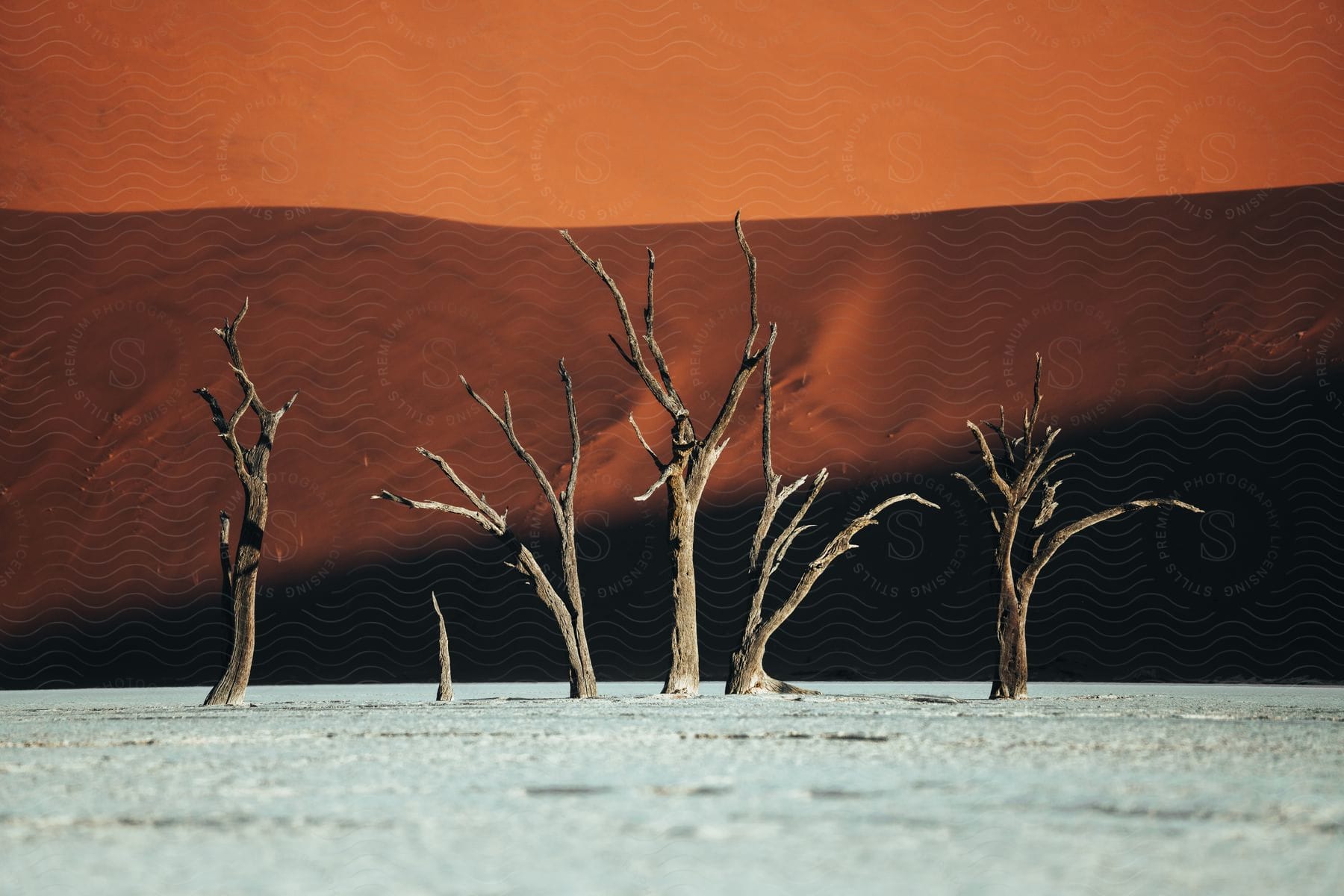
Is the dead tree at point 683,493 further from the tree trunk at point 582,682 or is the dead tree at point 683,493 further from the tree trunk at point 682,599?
the tree trunk at point 582,682

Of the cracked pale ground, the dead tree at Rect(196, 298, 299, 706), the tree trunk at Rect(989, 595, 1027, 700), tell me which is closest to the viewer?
the cracked pale ground

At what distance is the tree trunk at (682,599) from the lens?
14.0 meters

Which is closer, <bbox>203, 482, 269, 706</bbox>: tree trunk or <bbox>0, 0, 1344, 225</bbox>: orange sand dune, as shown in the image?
<bbox>203, 482, 269, 706</bbox>: tree trunk

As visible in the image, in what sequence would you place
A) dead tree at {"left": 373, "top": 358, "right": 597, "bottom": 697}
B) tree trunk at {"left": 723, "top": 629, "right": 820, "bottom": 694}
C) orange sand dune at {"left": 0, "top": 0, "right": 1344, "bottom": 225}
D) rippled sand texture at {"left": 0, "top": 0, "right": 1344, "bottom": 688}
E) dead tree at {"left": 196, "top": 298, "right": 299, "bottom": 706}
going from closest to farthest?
dead tree at {"left": 196, "top": 298, "right": 299, "bottom": 706} → dead tree at {"left": 373, "top": 358, "right": 597, "bottom": 697} → tree trunk at {"left": 723, "top": 629, "right": 820, "bottom": 694} → rippled sand texture at {"left": 0, "top": 0, "right": 1344, "bottom": 688} → orange sand dune at {"left": 0, "top": 0, "right": 1344, "bottom": 225}

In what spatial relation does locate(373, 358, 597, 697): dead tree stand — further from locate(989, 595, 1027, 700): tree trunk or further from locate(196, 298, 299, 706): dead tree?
locate(989, 595, 1027, 700): tree trunk

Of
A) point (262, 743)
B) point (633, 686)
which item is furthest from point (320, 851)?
point (633, 686)

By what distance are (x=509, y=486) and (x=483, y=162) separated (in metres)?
13.9

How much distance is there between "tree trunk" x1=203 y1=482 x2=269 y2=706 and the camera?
552 inches

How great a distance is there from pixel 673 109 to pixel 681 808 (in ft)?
133

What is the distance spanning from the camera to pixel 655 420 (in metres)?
35.0

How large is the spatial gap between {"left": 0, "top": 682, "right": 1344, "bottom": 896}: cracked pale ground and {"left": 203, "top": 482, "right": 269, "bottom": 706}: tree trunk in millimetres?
4570

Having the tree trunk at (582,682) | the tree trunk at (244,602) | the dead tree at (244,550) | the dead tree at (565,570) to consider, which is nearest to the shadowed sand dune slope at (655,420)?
the tree trunk at (582,682)

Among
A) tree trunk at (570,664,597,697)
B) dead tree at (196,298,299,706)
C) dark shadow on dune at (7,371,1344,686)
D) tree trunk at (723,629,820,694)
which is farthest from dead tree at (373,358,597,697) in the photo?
dark shadow on dune at (7,371,1344,686)

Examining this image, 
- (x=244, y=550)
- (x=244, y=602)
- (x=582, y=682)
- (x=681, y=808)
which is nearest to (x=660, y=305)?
(x=582, y=682)
